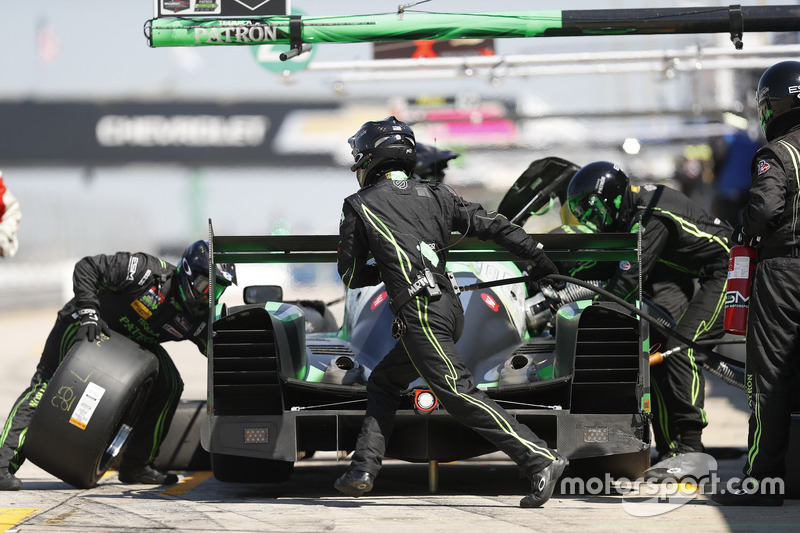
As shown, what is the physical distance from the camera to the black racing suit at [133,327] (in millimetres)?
Answer: 6660

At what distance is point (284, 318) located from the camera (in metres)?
6.15

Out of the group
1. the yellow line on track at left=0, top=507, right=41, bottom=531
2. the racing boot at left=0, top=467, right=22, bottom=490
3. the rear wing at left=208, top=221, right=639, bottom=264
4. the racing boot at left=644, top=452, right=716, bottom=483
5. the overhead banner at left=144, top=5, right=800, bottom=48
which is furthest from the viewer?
the overhead banner at left=144, top=5, right=800, bottom=48

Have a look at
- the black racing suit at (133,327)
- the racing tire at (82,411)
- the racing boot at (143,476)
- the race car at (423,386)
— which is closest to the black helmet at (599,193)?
the race car at (423,386)

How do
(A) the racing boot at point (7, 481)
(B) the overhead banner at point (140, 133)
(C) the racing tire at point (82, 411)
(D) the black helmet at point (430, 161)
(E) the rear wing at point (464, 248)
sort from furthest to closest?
1. (B) the overhead banner at point (140, 133)
2. (D) the black helmet at point (430, 161)
3. (A) the racing boot at point (7, 481)
4. (C) the racing tire at point (82, 411)
5. (E) the rear wing at point (464, 248)

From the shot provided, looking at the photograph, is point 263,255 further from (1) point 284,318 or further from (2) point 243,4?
(2) point 243,4

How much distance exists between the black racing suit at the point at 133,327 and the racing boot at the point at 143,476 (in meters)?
0.03

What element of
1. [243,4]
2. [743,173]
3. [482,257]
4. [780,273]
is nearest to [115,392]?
[482,257]

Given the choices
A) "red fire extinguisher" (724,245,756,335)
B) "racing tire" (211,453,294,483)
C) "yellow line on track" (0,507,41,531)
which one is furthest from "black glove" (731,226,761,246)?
"yellow line on track" (0,507,41,531)

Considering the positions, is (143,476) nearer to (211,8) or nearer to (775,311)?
(211,8)

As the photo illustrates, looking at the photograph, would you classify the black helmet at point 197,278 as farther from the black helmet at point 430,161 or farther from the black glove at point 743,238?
the black glove at point 743,238

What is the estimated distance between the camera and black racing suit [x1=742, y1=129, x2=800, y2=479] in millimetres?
5402

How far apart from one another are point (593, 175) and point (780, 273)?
2.01 meters

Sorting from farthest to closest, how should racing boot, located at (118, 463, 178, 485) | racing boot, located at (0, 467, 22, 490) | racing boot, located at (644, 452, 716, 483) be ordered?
racing boot, located at (118, 463, 178, 485) → racing boot, located at (644, 452, 716, 483) → racing boot, located at (0, 467, 22, 490)

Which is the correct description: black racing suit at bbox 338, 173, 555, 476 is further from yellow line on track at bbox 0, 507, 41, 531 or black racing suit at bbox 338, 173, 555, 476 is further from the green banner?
the green banner
